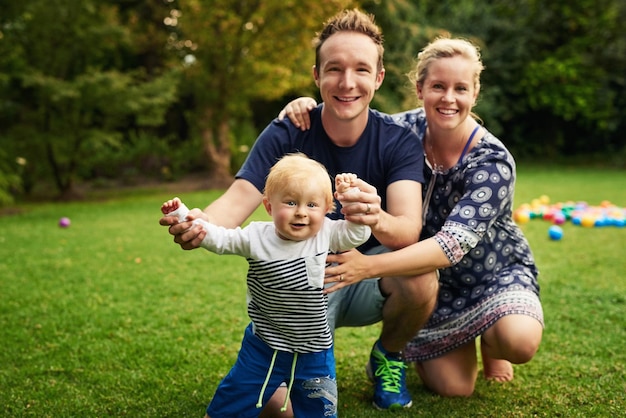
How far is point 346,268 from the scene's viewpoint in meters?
2.30

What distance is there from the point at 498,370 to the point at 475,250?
2.19 feet

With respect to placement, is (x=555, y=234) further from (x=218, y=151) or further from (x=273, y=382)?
(x=218, y=151)

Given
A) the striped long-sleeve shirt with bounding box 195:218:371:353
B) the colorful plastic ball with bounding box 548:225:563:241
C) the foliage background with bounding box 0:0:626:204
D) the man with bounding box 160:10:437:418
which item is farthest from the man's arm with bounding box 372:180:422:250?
the foliage background with bounding box 0:0:626:204

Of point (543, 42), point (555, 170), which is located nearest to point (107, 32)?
point (555, 170)

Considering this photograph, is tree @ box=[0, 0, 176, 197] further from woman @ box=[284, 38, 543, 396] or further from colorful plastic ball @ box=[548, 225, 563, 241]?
woman @ box=[284, 38, 543, 396]

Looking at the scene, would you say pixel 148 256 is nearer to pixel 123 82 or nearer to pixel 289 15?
pixel 123 82

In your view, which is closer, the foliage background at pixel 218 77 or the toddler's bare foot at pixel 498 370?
the toddler's bare foot at pixel 498 370

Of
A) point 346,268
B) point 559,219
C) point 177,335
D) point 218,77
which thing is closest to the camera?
point 346,268

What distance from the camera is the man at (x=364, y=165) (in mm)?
2635

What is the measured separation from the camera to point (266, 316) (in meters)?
2.28

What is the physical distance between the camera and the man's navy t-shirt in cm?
273

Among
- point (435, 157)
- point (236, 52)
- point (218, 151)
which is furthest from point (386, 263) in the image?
point (218, 151)

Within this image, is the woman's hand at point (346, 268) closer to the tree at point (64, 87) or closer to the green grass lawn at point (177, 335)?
the green grass lawn at point (177, 335)

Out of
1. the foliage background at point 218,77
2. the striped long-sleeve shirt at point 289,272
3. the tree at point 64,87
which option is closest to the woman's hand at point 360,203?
the striped long-sleeve shirt at point 289,272
